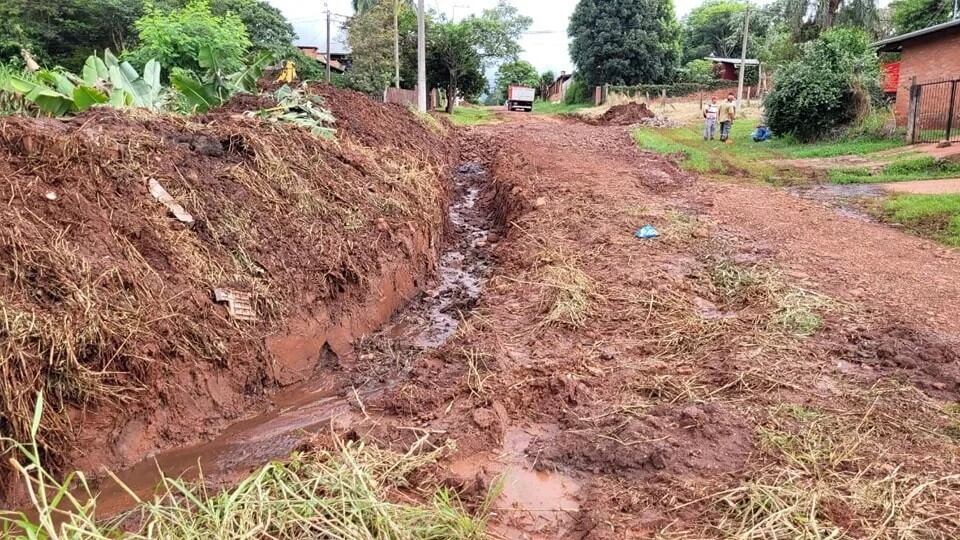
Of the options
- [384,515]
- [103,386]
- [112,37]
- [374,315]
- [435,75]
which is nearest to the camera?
[384,515]

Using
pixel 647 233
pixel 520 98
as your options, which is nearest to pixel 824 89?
pixel 647 233

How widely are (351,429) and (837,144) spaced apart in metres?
17.4

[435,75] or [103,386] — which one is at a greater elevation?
[435,75]

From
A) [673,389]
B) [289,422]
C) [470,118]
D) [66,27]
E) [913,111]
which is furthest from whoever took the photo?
[470,118]

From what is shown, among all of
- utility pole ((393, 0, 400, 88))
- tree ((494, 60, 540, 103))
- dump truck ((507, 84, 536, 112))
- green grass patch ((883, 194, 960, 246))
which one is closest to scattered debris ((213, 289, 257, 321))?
green grass patch ((883, 194, 960, 246))

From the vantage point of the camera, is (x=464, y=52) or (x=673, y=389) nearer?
(x=673, y=389)

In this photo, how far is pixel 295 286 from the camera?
5.45 meters

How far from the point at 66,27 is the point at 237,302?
24.7 meters

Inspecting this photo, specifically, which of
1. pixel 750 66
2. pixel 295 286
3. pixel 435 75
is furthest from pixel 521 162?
pixel 750 66

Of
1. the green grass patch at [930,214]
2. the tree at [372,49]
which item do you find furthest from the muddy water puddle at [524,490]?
the tree at [372,49]

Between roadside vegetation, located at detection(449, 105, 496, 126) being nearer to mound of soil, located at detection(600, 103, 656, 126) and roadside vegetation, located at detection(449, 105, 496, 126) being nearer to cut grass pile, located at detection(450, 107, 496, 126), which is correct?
cut grass pile, located at detection(450, 107, 496, 126)

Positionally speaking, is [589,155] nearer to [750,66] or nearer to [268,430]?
[268,430]

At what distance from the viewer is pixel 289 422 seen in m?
4.55

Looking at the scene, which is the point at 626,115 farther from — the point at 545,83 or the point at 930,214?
the point at 545,83
